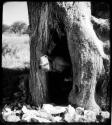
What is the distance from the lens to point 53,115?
190 centimetres

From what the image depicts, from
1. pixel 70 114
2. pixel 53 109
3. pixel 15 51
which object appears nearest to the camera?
pixel 70 114

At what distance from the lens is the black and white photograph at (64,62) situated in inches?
72.6

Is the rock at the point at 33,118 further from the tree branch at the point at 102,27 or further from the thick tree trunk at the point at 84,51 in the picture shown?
the tree branch at the point at 102,27

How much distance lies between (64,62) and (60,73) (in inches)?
5.4

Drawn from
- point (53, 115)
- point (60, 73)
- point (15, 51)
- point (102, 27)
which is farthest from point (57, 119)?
point (15, 51)

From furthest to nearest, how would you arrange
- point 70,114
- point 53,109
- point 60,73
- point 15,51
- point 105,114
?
point 15,51, point 60,73, point 53,109, point 70,114, point 105,114

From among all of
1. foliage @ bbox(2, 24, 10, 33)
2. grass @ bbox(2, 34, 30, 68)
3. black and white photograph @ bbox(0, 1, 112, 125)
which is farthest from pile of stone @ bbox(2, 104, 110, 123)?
foliage @ bbox(2, 24, 10, 33)

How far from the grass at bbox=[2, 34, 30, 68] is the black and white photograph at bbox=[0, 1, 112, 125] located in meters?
0.02

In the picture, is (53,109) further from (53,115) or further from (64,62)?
(64,62)

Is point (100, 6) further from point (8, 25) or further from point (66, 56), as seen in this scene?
point (8, 25)

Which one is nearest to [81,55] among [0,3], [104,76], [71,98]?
[104,76]

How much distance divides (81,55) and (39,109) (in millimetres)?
650

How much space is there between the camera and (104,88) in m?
1.89

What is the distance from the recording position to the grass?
2.24 meters
